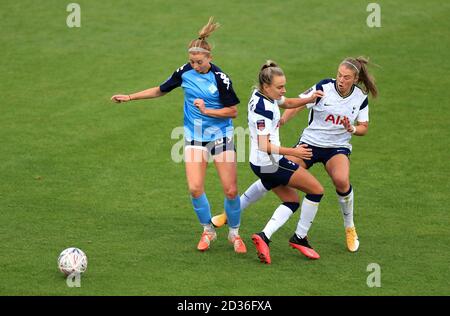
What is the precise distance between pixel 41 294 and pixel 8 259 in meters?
1.06

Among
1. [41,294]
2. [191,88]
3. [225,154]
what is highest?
[191,88]

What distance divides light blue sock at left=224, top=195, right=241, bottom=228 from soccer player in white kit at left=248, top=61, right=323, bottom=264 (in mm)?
396

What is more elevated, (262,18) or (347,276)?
(262,18)

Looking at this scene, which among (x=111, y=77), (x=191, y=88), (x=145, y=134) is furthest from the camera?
(x=111, y=77)

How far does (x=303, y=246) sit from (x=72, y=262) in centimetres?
257

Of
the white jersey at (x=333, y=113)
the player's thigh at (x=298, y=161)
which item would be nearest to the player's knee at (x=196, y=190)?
the player's thigh at (x=298, y=161)

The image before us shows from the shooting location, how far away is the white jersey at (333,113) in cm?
962

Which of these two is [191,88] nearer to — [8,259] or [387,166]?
[8,259]

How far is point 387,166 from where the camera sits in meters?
12.7

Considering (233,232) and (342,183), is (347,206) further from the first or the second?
(233,232)

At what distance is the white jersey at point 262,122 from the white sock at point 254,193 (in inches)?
31.5

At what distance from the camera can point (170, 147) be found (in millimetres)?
13375

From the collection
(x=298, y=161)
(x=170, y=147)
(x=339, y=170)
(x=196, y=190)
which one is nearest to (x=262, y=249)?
(x=196, y=190)

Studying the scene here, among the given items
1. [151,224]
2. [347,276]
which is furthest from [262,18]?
[347,276]
